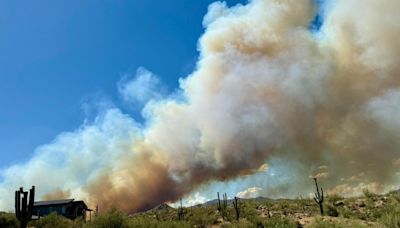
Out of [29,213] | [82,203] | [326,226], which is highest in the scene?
[82,203]

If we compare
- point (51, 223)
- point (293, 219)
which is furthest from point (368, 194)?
point (51, 223)

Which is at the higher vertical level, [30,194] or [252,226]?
[30,194]

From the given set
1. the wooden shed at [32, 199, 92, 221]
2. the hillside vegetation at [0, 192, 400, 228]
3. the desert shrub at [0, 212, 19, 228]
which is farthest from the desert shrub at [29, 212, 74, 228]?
the wooden shed at [32, 199, 92, 221]

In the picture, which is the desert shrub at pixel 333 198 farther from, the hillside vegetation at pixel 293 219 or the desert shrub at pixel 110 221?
the desert shrub at pixel 110 221

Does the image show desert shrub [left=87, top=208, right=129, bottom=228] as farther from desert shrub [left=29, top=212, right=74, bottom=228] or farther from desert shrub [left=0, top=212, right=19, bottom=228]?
desert shrub [left=0, top=212, right=19, bottom=228]

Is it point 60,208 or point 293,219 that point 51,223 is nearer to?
point 293,219

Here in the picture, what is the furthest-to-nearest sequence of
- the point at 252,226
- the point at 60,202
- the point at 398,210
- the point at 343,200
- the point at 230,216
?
the point at 60,202 < the point at 343,200 < the point at 230,216 < the point at 252,226 < the point at 398,210

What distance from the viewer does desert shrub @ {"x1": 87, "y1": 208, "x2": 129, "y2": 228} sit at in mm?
34344

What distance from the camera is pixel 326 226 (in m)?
27.8

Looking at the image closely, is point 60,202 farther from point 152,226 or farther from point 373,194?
point 373,194

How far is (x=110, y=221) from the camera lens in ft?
113

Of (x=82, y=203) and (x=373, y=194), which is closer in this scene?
(x=373, y=194)

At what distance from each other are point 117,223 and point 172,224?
6.14m

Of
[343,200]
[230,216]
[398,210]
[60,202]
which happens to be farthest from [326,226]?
[60,202]
